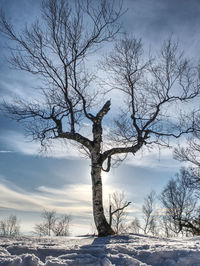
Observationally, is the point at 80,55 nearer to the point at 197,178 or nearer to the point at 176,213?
the point at 197,178

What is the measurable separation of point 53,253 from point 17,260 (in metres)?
0.72

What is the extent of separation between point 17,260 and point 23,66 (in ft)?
24.0

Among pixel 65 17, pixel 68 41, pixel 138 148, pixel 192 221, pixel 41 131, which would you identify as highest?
pixel 65 17

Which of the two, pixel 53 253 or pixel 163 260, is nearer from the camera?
pixel 163 260

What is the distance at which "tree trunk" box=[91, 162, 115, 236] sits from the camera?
21.7 feet

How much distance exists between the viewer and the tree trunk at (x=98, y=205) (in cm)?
661

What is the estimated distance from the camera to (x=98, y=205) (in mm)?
6820

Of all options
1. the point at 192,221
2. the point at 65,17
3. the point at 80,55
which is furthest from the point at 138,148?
the point at 192,221

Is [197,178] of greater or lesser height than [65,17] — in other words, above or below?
below

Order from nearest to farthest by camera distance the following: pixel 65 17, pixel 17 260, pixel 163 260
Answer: pixel 17 260, pixel 163 260, pixel 65 17

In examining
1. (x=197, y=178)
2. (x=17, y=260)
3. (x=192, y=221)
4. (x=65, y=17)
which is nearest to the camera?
(x=17, y=260)

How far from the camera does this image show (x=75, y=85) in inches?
318

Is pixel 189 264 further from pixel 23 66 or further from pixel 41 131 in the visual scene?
pixel 23 66

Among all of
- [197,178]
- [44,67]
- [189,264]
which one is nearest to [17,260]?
[189,264]
